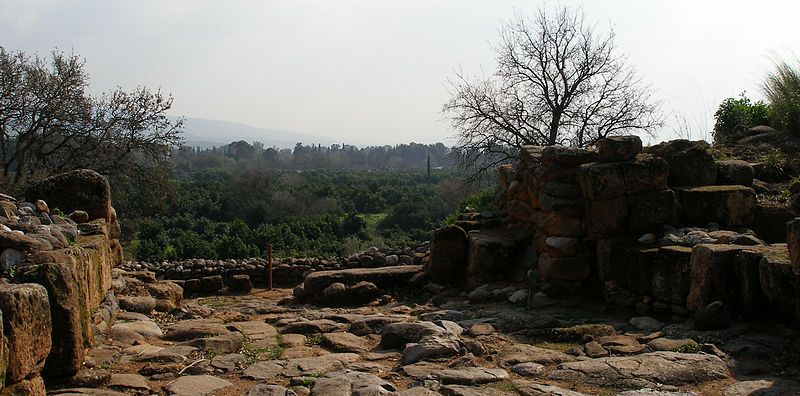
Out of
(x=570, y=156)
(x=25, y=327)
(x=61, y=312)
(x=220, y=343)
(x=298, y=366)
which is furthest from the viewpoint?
(x=570, y=156)

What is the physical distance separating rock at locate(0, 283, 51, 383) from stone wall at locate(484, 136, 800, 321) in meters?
4.90

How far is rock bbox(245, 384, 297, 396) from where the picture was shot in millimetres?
3988

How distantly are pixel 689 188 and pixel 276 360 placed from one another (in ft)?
16.6

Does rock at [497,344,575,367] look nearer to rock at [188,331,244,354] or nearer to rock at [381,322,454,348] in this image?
rock at [381,322,454,348]

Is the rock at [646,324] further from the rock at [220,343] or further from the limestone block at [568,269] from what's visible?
the rock at [220,343]

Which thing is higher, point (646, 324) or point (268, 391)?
point (646, 324)

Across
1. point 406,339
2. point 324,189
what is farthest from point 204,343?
point 324,189

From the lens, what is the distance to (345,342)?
5.44 m

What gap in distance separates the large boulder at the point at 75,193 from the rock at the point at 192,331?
190 centimetres

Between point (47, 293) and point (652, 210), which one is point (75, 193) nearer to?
point (47, 293)

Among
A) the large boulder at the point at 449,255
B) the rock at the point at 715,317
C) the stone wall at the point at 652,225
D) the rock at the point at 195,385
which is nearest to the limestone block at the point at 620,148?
the stone wall at the point at 652,225

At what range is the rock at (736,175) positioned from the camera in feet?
23.6

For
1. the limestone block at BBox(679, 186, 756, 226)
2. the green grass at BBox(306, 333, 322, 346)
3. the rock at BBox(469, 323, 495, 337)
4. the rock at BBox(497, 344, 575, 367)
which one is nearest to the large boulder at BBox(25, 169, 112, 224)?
the green grass at BBox(306, 333, 322, 346)

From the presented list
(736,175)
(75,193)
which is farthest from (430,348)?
(736,175)
